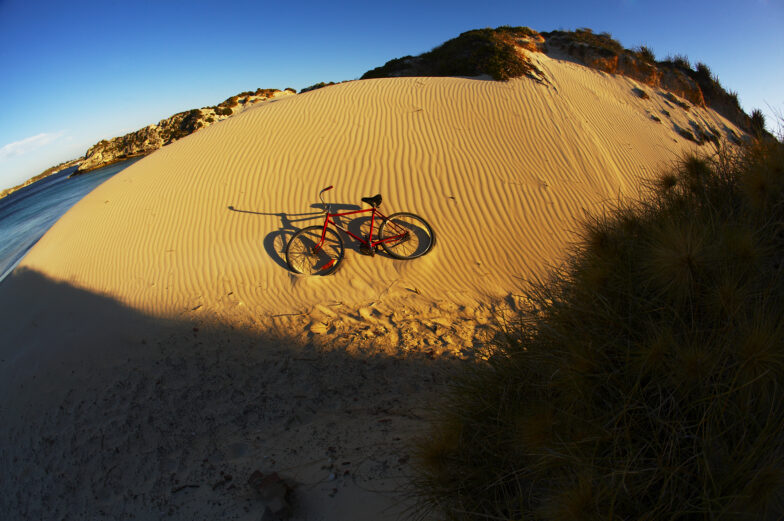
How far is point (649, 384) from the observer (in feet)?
5.73

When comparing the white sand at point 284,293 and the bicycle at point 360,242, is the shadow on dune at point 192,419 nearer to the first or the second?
the white sand at point 284,293

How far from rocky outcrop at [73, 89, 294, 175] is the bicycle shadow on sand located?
81.5 feet

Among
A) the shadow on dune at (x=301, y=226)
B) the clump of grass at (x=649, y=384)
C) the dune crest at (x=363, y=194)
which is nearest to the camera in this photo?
the clump of grass at (x=649, y=384)

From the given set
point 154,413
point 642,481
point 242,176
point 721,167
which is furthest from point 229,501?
point 242,176

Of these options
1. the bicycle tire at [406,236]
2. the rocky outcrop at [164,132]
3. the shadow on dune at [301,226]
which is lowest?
the bicycle tire at [406,236]

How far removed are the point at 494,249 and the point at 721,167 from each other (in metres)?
4.59

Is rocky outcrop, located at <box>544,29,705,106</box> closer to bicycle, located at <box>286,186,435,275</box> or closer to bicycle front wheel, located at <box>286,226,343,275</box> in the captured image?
bicycle, located at <box>286,186,435,275</box>

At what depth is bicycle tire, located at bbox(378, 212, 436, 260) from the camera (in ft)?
22.3

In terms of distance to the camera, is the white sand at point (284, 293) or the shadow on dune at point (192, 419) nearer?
the shadow on dune at point (192, 419)

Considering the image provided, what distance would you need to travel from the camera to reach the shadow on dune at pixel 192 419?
10.3 feet

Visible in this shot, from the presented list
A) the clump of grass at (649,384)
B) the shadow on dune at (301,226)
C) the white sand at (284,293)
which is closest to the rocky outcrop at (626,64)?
the white sand at (284,293)

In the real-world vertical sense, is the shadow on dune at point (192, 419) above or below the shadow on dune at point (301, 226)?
below

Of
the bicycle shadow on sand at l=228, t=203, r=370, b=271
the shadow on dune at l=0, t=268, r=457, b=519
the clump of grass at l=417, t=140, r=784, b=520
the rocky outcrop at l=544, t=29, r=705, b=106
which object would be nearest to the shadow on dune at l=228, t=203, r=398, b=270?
the bicycle shadow on sand at l=228, t=203, r=370, b=271

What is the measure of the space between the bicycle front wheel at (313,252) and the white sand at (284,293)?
0.94 ft
